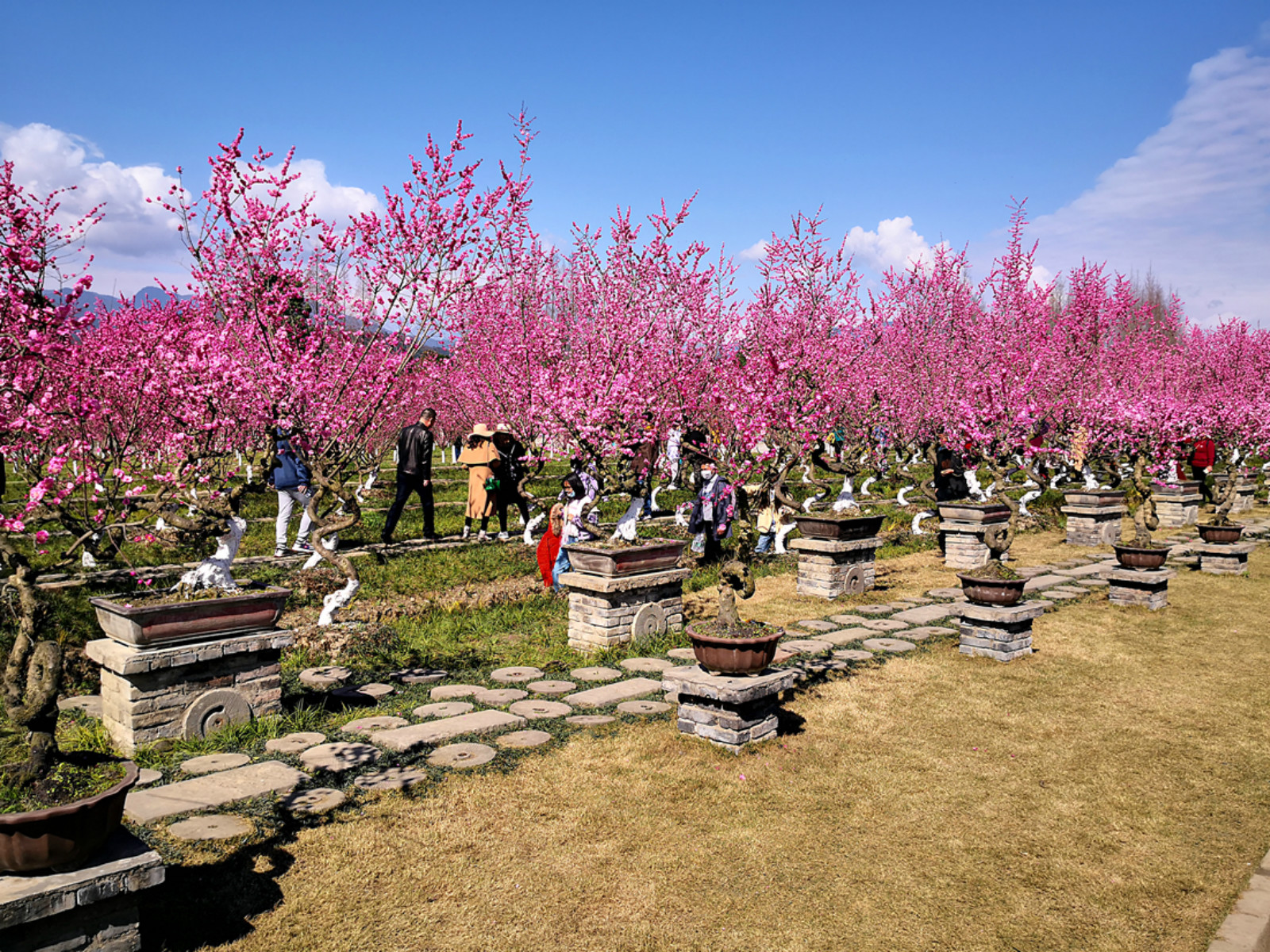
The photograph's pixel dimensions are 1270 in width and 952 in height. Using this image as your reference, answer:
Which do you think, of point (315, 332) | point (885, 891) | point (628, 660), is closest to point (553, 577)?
point (628, 660)

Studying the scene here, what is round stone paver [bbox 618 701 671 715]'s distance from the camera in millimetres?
6816

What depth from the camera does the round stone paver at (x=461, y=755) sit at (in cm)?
Answer: 569

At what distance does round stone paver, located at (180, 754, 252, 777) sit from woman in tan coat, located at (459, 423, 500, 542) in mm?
9254

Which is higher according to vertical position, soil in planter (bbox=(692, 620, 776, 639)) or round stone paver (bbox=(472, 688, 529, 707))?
soil in planter (bbox=(692, 620, 776, 639))

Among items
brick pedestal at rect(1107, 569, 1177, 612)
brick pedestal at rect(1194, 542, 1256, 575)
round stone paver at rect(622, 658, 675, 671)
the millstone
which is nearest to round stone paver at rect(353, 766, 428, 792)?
the millstone

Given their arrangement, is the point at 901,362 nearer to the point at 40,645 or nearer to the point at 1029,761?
the point at 1029,761

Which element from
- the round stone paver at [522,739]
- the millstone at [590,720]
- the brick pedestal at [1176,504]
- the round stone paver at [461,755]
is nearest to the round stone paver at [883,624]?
the millstone at [590,720]

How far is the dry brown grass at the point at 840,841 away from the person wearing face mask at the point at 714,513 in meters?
5.70

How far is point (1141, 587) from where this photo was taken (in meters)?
11.0

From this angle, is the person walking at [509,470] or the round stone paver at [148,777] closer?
the round stone paver at [148,777]

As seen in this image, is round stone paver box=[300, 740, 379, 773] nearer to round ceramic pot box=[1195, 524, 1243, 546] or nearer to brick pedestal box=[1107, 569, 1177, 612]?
brick pedestal box=[1107, 569, 1177, 612]

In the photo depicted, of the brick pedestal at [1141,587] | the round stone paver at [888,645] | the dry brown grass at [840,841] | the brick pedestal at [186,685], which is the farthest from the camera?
the brick pedestal at [1141,587]

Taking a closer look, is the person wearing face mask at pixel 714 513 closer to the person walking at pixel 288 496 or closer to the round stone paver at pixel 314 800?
the person walking at pixel 288 496

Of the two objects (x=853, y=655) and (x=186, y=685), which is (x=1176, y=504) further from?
(x=186, y=685)
